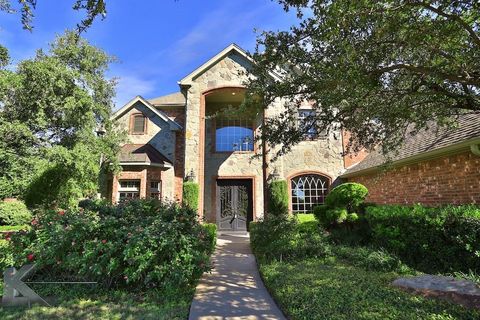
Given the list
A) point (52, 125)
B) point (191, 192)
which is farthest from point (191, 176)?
point (52, 125)

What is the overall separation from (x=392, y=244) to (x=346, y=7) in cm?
559

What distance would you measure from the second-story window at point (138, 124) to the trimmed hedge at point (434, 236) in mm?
12690

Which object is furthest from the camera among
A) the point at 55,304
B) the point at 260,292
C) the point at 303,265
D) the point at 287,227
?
the point at 287,227

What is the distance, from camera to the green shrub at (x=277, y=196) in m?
13.9

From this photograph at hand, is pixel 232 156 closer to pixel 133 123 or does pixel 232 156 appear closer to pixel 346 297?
pixel 133 123

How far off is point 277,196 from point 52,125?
31.2 feet

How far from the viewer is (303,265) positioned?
→ 22.3ft

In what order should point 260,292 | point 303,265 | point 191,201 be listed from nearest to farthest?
point 260,292
point 303,265
point 191,201

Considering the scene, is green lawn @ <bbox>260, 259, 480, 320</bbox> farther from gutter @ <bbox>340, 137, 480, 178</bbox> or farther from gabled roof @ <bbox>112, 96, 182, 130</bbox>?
gabled roof @ <bbox>112, 96, 182, 130</bbox>

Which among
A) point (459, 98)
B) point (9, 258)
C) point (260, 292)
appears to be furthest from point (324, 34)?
point (9, 258)

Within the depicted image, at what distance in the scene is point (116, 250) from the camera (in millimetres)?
5332

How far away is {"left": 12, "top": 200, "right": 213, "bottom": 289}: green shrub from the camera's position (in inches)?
204

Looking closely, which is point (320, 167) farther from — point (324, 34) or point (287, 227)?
point (324, 34)

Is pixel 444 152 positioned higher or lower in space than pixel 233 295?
higher
